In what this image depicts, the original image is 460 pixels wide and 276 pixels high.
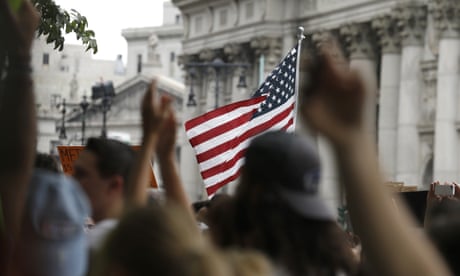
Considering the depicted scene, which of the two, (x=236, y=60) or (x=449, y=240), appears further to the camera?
(x=236, y=60)

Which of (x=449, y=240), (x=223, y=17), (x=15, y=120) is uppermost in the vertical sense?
(x=15, y=120)

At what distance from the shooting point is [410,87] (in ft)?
200

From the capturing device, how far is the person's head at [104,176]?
912 cm

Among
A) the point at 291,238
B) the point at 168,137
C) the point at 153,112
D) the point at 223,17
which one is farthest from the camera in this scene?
the point at 223,17

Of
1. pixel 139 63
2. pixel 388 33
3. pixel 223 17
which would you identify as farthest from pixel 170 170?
pixel 139 63

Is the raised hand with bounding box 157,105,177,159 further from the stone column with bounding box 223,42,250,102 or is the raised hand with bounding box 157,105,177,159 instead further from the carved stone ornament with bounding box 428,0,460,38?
the stone column with bounding box 223,42,250,102

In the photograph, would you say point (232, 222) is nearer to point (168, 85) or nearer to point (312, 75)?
point (312, 75)

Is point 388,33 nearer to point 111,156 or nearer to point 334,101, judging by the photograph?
point 111,156

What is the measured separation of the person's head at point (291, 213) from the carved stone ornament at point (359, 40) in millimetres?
58604

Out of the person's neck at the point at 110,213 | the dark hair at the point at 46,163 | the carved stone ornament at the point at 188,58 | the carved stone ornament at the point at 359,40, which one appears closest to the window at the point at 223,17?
the carved stone ornament at the point at 188,58

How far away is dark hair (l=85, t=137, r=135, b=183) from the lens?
30.2 feet

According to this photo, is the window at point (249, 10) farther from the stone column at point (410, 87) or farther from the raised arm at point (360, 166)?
the raised arm at point (360, 166)

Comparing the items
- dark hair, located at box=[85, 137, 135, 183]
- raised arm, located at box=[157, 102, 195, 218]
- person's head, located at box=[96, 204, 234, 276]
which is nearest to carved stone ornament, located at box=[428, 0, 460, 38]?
dark hair, located at box=[85, 137, 135, 183]

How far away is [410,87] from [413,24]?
1.92m
